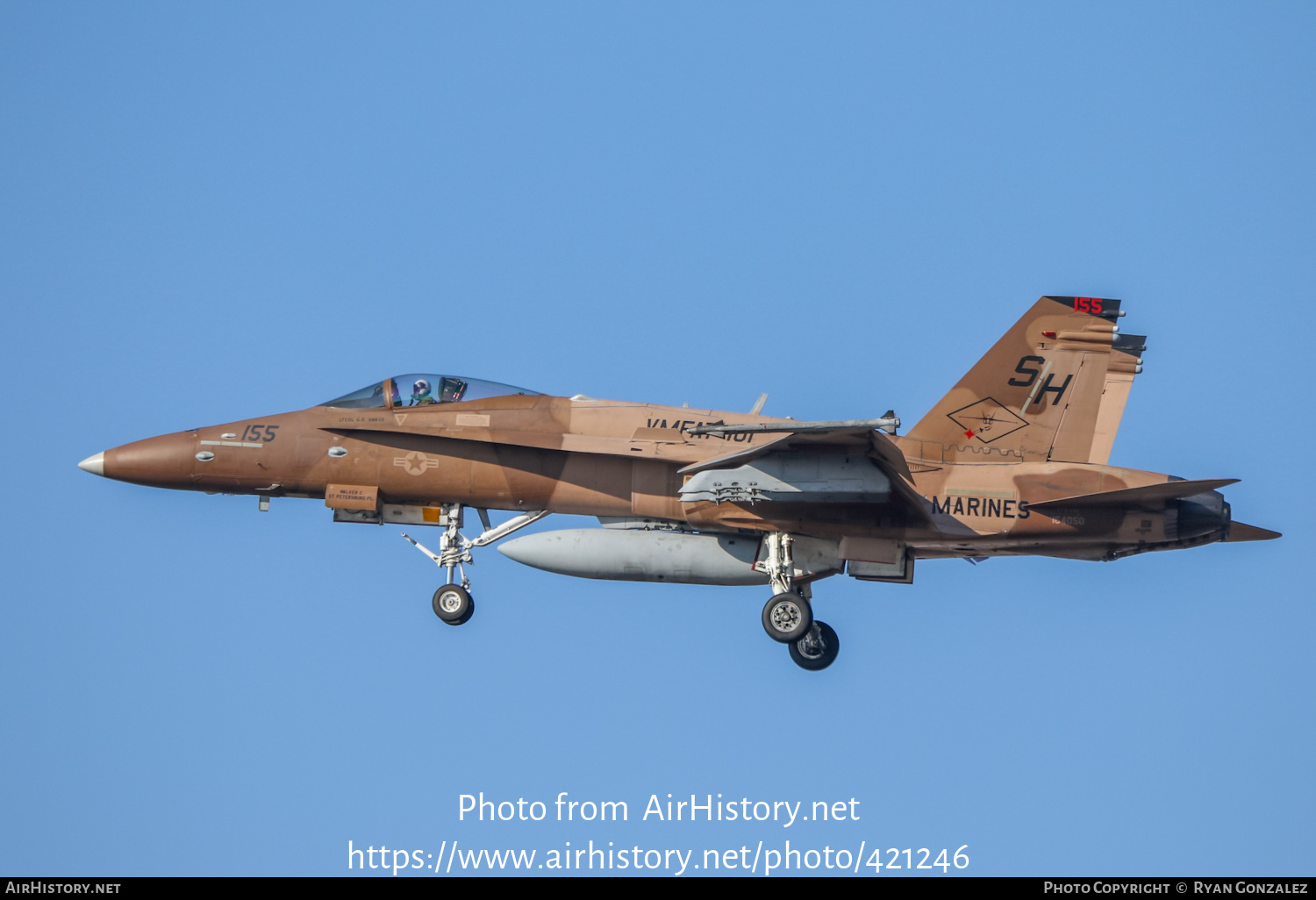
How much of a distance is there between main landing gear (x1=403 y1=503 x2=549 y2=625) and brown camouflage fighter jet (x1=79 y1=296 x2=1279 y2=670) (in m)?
0.02

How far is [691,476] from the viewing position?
19.7 metres

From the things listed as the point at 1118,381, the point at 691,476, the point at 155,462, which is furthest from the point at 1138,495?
the point at 155,462

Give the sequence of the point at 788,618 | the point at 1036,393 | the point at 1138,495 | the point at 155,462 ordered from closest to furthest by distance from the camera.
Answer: the point at 1138,495
the point at 788,618
the point at 1036,393
the point at 155,462

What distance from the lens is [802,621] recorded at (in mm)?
20344

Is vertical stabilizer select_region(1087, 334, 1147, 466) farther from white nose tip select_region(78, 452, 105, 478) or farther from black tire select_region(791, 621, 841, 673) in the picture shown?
white nose tip select_region(78, 452, 105, 478)

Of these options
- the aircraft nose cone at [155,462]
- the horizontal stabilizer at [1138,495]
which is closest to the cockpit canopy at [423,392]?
the aircraft nose cone at [155,462]

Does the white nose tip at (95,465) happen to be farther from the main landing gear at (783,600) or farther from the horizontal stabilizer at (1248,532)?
the horizontal stabilizer at (1248,532)

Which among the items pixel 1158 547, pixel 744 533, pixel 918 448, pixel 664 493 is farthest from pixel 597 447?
pixel 1158 547

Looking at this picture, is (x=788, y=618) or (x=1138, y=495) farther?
(x=788, y=618)

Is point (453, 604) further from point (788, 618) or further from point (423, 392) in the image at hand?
point (788, 618)

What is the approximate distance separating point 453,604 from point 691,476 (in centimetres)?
364

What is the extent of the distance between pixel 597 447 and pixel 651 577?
1917mm

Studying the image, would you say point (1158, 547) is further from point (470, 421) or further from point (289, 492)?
point (289, 492)
